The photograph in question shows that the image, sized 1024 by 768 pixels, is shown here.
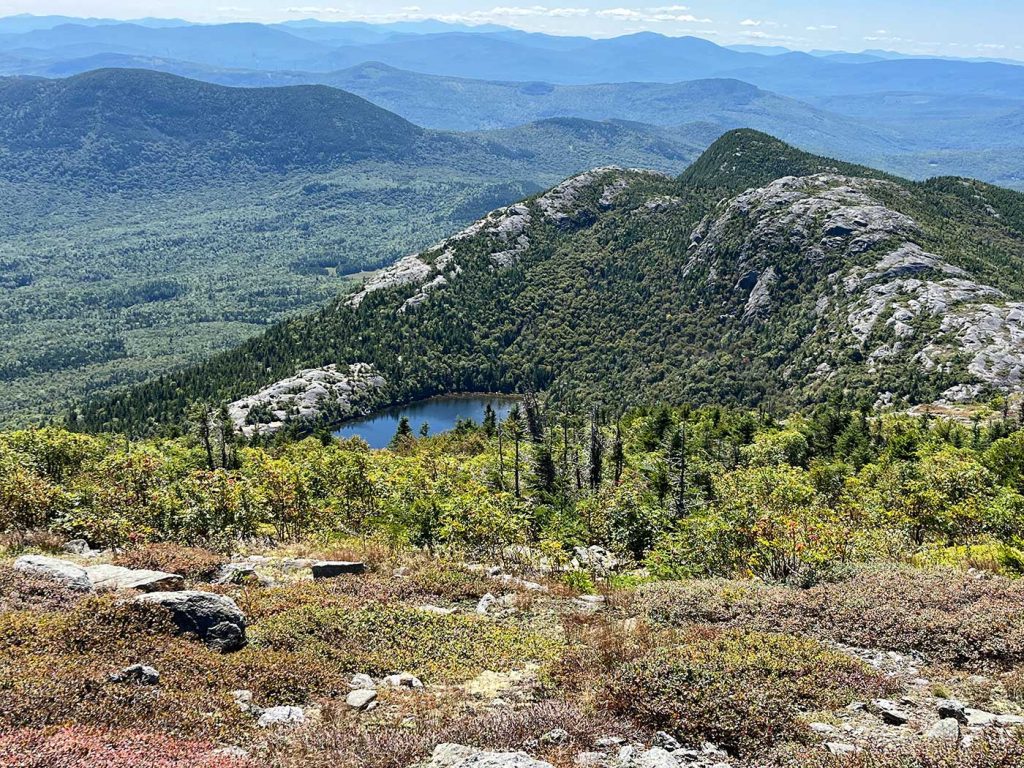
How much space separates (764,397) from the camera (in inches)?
6575

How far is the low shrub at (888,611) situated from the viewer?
1839 cm

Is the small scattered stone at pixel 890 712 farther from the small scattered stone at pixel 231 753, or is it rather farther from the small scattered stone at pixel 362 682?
the small scattered stone at pixel 231 753

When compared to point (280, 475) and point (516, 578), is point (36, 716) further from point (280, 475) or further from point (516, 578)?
point (280, 475)

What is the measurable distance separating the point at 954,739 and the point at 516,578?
17.3 metres

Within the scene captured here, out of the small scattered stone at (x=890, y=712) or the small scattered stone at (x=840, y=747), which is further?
the small scattered stone at (x=890, y=712)

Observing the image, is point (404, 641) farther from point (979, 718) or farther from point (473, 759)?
point (979, 718)

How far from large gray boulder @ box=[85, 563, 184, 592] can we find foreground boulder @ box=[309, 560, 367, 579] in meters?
5.25

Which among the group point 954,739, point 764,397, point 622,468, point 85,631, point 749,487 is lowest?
point 764,397

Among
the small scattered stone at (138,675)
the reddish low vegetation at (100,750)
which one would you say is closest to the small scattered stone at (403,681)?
the reddish low vegetation at (100,750)

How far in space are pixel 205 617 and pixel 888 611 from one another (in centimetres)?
1980

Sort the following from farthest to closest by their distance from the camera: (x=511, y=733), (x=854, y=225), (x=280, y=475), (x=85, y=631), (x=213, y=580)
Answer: (x=854, y=225), (x=280, y=475), (x=213, y=580), (x=85, y=631), (x=511, y=733)

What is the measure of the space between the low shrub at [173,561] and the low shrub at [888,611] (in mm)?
15946

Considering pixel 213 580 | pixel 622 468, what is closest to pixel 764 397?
pixel 622 468

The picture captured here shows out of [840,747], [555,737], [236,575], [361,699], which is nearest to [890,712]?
[840,747]
